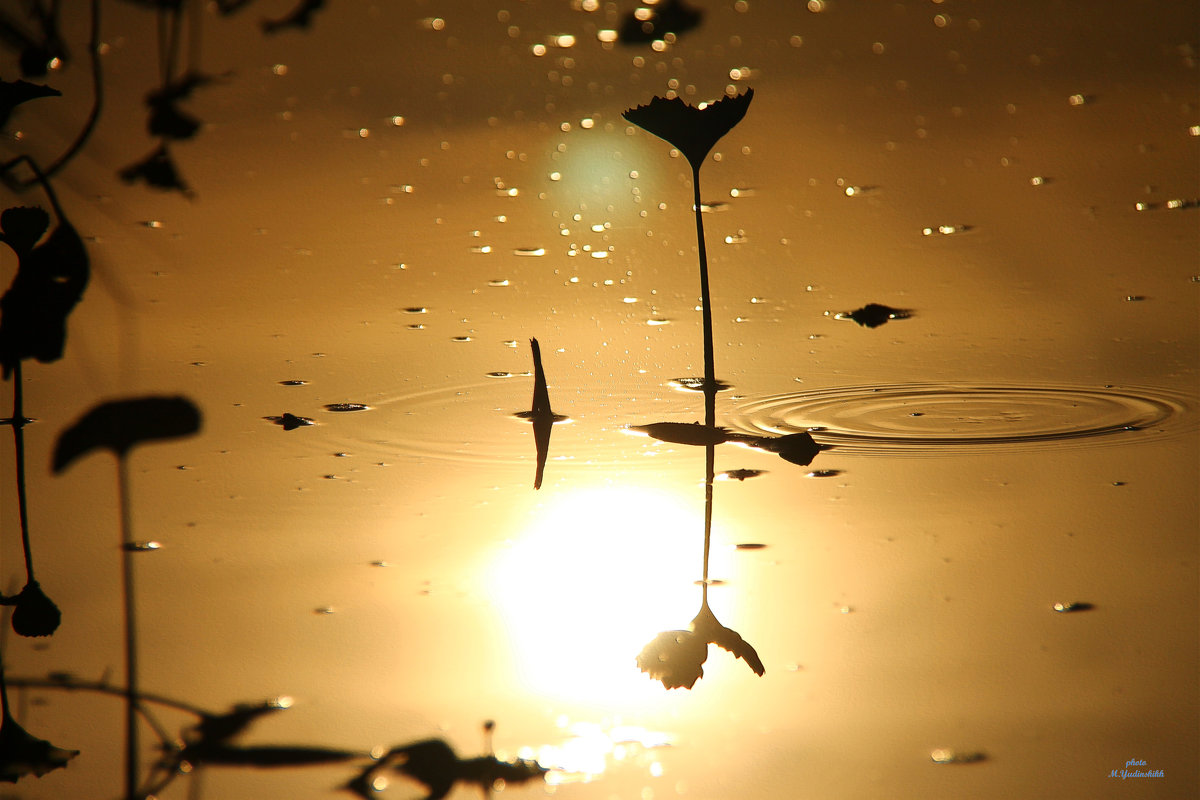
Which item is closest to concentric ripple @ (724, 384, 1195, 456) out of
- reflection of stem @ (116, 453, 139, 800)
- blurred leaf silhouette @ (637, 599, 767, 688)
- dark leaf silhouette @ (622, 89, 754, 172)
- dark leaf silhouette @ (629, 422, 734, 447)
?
dark leaf silhouette @ (629, 422, 734, 447)

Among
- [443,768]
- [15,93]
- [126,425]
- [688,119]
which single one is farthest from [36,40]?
[688,119]

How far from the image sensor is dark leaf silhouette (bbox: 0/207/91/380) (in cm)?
57

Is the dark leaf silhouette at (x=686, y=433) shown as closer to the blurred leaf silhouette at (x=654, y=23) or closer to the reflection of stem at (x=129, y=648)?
the reflection of stem at (x=129, y=648)

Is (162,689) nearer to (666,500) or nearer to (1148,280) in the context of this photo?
(666,500)

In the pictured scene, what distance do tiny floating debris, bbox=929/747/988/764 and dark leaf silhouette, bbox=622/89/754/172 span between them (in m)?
0.76

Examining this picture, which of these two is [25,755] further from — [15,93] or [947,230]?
[947,230]

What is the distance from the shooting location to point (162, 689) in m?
0.99

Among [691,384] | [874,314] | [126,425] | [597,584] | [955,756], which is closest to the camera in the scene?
[126,425]

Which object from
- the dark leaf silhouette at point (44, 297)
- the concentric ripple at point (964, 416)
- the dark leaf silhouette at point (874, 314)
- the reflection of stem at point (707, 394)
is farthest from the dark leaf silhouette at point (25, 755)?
the dark leaf silhouette at point (874, 314)

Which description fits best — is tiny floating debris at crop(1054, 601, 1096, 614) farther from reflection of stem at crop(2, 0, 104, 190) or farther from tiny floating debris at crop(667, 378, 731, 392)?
reflection of stem at crop(2, 0, 104, 190)

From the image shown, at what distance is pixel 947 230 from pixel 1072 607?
1409 millimetres

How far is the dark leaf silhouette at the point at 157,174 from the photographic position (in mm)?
640

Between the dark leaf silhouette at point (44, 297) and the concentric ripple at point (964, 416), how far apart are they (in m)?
1.08

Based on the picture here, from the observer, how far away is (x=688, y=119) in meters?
1.40
